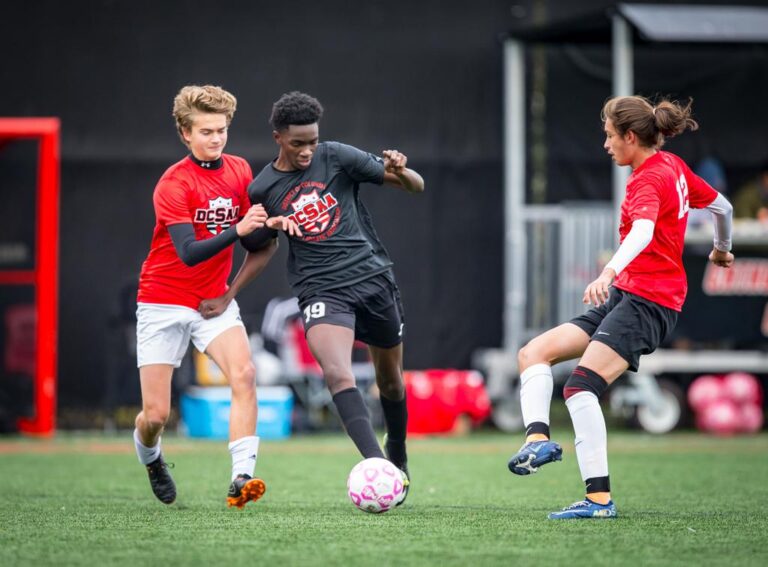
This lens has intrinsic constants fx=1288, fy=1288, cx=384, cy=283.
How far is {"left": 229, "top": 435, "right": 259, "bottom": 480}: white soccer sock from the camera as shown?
237 inches

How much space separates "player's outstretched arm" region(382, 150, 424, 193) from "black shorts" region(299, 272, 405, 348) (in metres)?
0.47

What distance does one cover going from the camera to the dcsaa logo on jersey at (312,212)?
611 cm

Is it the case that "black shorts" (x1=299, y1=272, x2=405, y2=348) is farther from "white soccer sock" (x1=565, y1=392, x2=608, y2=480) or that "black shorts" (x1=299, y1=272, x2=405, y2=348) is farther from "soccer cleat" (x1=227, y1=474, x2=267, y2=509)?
"white soccer sock" (x1=565, y1=392, x2=608, y2=480)

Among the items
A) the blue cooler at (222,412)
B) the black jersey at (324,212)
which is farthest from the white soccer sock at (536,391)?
the blue cooler at (222,412)

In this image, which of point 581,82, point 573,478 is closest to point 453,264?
point 581,82

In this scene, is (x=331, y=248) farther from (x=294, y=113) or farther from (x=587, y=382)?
(x=587, y=382)

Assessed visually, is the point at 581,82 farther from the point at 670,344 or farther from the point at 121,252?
the point at 121,252

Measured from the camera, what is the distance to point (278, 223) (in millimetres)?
5910

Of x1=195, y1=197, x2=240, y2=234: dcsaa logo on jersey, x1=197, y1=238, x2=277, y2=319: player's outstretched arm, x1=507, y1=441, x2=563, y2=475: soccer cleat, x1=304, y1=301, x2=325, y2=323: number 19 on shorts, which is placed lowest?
x1=507, y1=441, x2=563, y2=475: soccer cleat

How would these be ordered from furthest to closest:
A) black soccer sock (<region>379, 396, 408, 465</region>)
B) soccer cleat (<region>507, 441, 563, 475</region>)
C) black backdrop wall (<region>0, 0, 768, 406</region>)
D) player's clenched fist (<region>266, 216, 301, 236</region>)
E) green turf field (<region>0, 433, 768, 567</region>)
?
black backdrop wall (<region>0, 0, 768, 406</region>) < black soccer sock (<region>379, 396, 408, 465</region>) < player's clenched fist (<region>266, 216, 301, 236</region>) < soccer cleat (<region>507, 441, 563, 475</region>) < green turf field (<region>0, 433, 768, 567</region>)

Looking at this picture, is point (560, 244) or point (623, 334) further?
point (560, 244)

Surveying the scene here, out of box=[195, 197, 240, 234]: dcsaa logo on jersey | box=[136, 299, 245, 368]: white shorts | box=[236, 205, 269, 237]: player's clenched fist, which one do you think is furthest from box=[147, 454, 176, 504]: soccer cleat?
box=[236, 205, 269, 237]: player's clenched fist

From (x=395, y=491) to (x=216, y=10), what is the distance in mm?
9162

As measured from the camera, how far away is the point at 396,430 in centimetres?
668
